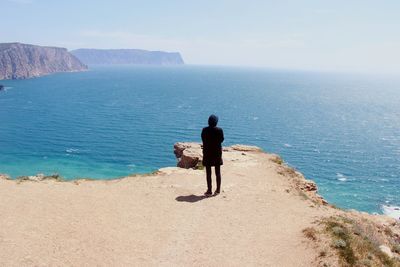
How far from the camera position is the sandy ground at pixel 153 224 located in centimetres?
1088

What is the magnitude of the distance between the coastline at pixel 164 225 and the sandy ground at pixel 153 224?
3 cm

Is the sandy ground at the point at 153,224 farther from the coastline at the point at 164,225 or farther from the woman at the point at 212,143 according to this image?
the woman at the point at 212,143

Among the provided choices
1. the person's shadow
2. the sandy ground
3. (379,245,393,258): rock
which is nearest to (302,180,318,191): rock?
the sandy ground

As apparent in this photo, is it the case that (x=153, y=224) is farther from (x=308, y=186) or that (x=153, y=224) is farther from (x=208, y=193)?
(x=308, y=186)

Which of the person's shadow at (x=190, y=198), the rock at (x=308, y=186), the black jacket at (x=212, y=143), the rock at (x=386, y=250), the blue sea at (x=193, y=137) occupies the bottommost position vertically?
the blue sea at (x=193, y=137)

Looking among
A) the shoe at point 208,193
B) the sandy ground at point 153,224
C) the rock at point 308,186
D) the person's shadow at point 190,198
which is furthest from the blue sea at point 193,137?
the person's shadow at point 190,198

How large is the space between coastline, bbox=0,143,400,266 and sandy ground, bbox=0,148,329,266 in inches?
1.2

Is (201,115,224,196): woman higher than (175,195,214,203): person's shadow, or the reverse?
(201,115,224,196): woman

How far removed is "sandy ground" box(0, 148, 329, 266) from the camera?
1088 cm

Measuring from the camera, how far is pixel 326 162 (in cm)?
6381

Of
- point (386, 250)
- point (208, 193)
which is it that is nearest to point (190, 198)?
point (208, 193)

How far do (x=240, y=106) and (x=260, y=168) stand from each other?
10166 centimetres

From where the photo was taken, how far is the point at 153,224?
13.3 m

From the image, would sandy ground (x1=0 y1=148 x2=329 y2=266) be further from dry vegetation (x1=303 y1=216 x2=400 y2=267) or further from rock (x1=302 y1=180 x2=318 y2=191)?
rock (x1=302 y1=180 x2=318 y2=191)
